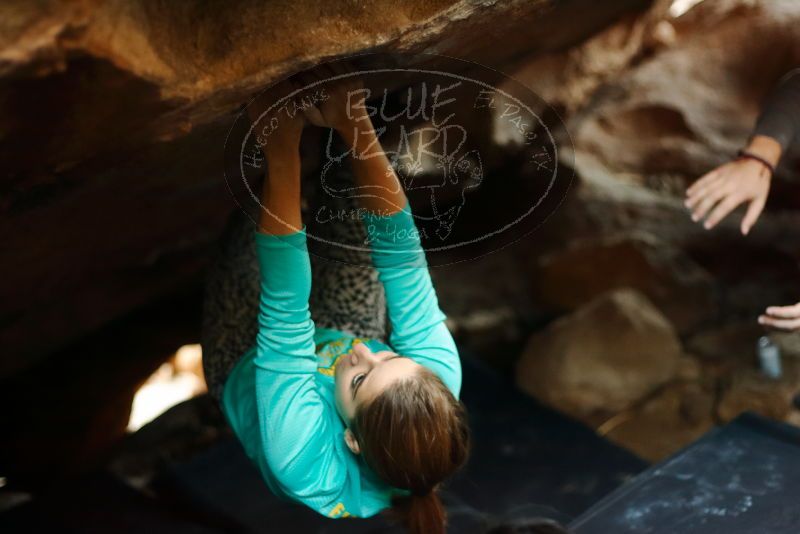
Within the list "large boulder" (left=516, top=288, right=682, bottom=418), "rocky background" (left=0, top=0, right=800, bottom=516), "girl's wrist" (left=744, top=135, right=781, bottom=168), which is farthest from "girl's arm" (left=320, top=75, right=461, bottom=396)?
"large boulder" (left=516, top=288, right=682, bottom=418)

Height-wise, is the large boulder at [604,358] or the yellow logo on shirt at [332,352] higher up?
the yellow logo on shirt at [332,352]

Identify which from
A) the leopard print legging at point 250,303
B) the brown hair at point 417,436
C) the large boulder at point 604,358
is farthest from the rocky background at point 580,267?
the brown hair at point 417,436

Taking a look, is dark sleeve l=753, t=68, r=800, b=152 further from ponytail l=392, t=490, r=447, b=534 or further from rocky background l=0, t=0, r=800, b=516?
ponytail l=392, t=490, r=447, b=534

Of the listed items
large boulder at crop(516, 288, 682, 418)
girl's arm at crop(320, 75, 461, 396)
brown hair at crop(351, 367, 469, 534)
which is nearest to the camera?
girl's arm at crop(320, 75, 461, 396)

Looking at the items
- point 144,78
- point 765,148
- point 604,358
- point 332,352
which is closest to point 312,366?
point 332,352

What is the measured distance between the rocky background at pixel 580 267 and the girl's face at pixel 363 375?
50cm

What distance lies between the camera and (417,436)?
140 centimetres

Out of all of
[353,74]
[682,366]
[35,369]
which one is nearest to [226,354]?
[353,74]

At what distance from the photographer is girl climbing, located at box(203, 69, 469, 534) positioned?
4.30 ft

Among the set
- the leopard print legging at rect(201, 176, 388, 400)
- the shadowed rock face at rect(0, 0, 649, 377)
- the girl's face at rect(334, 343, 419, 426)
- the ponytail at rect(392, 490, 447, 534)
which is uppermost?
the shadowed rock face at rect(0, 0, 649, 377)

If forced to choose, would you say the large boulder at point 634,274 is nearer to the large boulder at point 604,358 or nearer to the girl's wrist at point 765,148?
the large boulder at point 604,358

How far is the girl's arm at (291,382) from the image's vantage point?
141cm

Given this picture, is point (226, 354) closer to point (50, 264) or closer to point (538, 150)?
point (50, 264)

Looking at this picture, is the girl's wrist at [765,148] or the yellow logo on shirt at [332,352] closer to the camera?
the yellow logo on shirt at [332,352]
